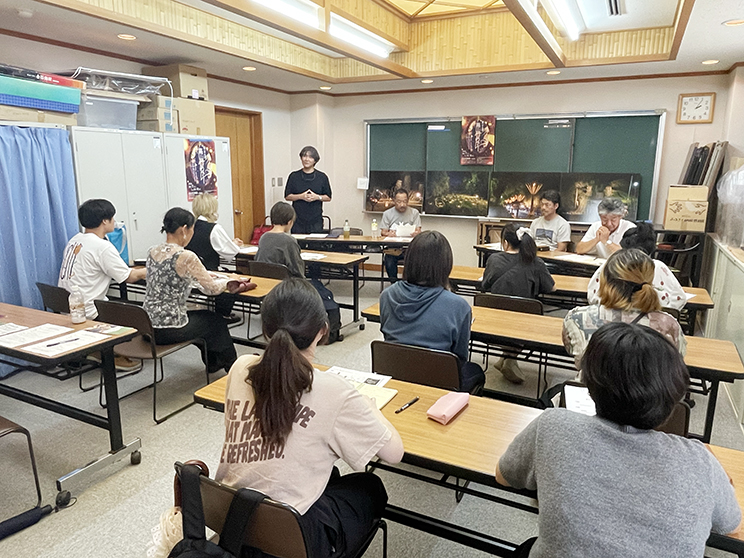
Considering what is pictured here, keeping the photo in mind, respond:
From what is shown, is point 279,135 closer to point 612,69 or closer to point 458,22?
point 458,22

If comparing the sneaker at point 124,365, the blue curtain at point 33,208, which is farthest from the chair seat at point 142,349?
the blue curtain at point 33,208

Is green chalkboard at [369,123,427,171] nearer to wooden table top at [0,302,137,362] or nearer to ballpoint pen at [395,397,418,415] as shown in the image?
wooden table top at [0,302,137,362]

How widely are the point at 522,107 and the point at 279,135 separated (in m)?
3.41

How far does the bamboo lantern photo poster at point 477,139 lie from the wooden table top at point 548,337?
13.7 feet

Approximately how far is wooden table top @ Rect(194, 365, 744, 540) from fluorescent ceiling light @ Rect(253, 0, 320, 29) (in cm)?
285

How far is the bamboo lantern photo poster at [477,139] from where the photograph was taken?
6836mm

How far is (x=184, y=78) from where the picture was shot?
17.7 ft

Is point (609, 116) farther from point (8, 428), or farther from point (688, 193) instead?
point (8, 428)

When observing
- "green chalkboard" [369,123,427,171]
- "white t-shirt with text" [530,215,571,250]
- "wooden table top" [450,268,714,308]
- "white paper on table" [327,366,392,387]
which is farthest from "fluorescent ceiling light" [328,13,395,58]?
"white paper on table" [327,366,392,387]

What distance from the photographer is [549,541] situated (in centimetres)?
109

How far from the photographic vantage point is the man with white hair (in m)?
4.66

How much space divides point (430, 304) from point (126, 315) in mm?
1821

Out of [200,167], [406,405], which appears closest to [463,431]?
[406,405]

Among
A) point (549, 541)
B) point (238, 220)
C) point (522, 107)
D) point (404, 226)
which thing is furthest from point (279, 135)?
point (549, 541)
